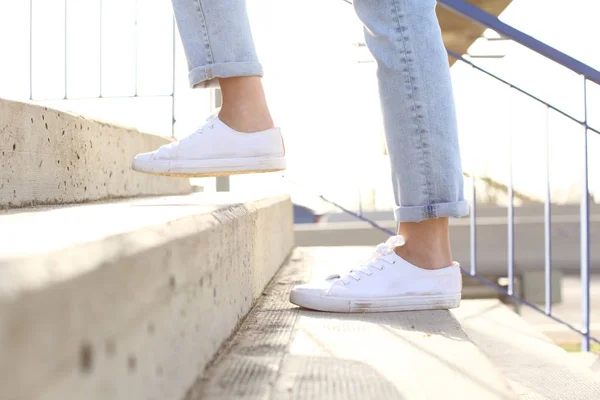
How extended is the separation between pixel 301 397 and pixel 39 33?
1.94m

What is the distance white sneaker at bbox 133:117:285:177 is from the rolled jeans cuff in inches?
9.8

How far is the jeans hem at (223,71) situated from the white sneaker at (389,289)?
35cm

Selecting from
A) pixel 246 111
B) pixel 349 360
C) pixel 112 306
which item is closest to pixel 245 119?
pixel 246 111

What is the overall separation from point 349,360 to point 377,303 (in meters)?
0.29

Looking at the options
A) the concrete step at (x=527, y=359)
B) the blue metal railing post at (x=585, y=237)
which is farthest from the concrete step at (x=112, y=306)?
the blue metal railing post at (x=585, y=237)

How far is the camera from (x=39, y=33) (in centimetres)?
212

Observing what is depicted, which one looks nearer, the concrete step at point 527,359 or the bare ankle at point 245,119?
the bare ankle at point 245,119

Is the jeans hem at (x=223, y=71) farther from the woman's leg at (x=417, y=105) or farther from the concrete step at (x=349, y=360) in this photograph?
the concrete step at (x=349, y=360)

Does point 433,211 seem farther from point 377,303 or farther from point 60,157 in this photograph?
point 60,157

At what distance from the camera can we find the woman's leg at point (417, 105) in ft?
2.84

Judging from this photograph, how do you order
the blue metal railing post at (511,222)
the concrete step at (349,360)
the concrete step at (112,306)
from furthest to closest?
the blue metal railing post at (511,222), the concrete step at (349,360), the concrete step at (112,306)

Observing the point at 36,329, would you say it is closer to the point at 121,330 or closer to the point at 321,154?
the point at 121,330

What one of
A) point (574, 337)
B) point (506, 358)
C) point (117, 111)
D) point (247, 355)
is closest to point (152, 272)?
point (247, 355)

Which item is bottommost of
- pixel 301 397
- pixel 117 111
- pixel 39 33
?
pixel 301 397
